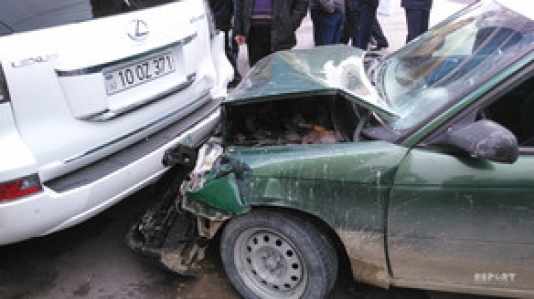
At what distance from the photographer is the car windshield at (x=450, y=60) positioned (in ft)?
7.36

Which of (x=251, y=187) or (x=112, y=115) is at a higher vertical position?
(x=112, y=115)

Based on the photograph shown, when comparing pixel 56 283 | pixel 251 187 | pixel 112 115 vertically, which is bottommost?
pixel 56 283

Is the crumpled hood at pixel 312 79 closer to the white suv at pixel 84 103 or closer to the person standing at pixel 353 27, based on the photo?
the white suv at pixel 84 103

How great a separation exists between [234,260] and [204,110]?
3.72 feet

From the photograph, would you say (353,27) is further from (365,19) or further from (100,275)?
(100,275)

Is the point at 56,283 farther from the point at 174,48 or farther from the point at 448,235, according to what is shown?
the point at 448,235

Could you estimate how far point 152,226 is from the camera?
271 centimetres

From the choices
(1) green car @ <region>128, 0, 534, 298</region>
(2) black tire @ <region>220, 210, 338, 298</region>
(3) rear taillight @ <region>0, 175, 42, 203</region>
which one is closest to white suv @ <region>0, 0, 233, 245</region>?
(3) rear taillight @ <region>0, 175, 42, 203</region>

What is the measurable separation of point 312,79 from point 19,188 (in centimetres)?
149

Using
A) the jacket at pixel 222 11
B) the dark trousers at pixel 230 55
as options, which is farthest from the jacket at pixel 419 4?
the dark trousers at pixel 230 55

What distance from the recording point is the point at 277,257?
2480 mm

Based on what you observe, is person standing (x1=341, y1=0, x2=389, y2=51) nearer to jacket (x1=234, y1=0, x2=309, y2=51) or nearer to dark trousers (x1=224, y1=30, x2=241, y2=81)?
dark trousers (x1=224, y1=30, x2=241, y2=81)

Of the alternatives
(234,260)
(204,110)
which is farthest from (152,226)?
(204,110)

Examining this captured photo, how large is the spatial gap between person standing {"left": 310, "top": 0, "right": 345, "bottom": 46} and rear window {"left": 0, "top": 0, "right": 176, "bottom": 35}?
266 cm
